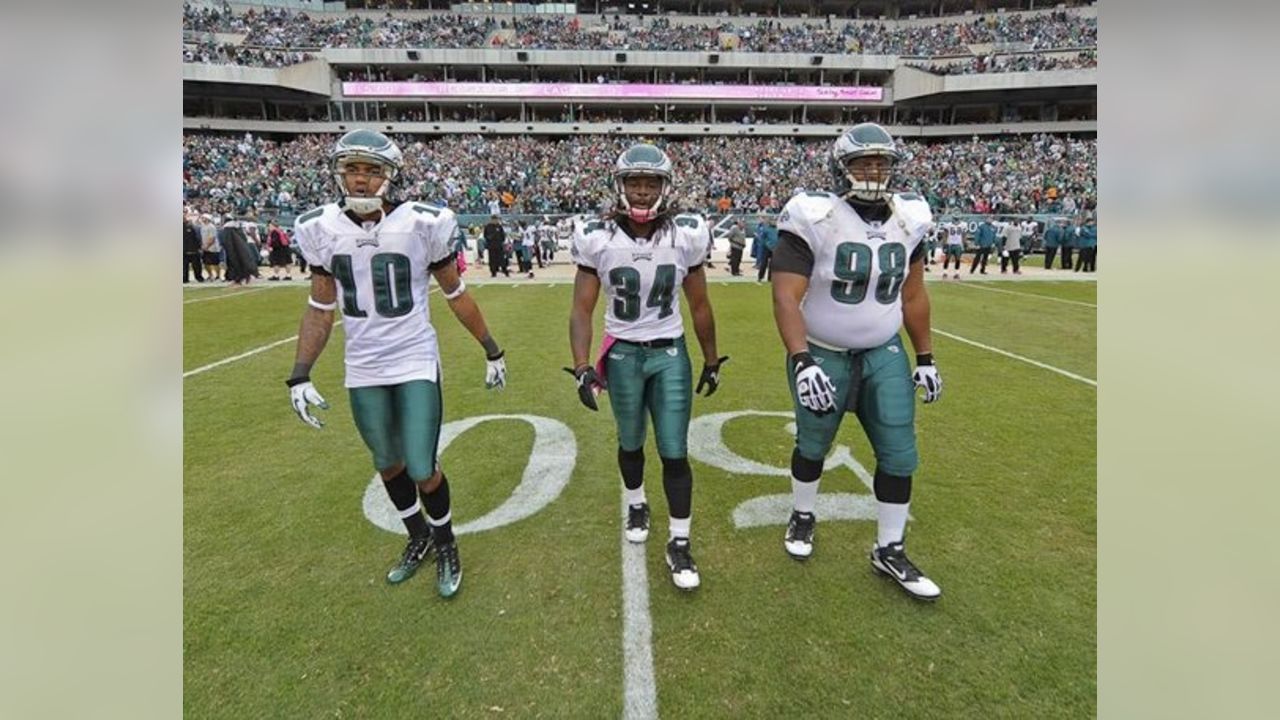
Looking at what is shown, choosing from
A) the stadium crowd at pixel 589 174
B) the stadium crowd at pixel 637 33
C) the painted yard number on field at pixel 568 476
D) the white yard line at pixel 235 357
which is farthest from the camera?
the stadium crowd at pixel 637 33

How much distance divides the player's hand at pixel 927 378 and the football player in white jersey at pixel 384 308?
255cm

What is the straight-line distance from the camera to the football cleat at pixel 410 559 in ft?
12.1

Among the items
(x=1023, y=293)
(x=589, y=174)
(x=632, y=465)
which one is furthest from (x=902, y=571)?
(x=589, y=174)

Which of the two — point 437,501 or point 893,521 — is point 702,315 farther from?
point 437,501

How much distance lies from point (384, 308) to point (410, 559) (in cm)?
145

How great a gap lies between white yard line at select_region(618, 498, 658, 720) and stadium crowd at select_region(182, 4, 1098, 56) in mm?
55143

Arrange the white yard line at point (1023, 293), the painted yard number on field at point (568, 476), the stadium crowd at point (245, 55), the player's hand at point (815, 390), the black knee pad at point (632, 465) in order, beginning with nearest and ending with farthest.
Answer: the player's hand at point (815, 390), the black knee pad at point (632, 465), the painted yard number on field at point (568, 476), the white yard line at point (1023, 293), the stadium crowd at point (245, 55)

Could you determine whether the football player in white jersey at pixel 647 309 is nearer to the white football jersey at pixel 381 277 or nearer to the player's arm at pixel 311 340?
the white football jersey at pixel 381 277

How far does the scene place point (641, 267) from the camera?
11.8 feet

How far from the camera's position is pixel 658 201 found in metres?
3.56

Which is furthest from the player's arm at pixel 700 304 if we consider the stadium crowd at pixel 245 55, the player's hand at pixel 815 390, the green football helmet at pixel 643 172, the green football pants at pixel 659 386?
the stadium crowd at pixel 245 55
